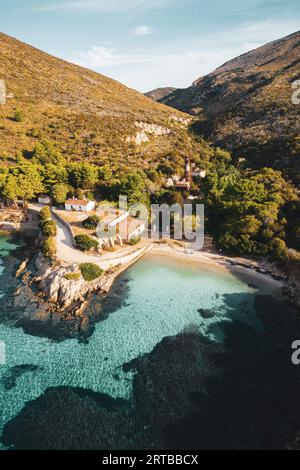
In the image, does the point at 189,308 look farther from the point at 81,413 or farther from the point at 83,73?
the point at 83,73

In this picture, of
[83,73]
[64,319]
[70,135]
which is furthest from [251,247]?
[83,73]

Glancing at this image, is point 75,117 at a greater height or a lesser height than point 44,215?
greater

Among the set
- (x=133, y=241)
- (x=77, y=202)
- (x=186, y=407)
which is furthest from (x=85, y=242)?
(x=186, y=407)

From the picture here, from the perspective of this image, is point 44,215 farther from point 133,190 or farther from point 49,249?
point 133,190

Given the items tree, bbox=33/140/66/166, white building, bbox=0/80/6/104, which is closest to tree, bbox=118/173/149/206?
tree, bbox=33/140/66/166

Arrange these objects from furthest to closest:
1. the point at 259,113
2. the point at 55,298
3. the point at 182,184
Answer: the point at 259,113, the point at 182,184, the point at 55,298

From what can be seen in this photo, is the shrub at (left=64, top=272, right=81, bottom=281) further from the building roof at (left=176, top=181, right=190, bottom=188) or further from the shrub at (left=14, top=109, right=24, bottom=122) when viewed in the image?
the shrub at (left=14, top=109, right=24, bottom=122)
